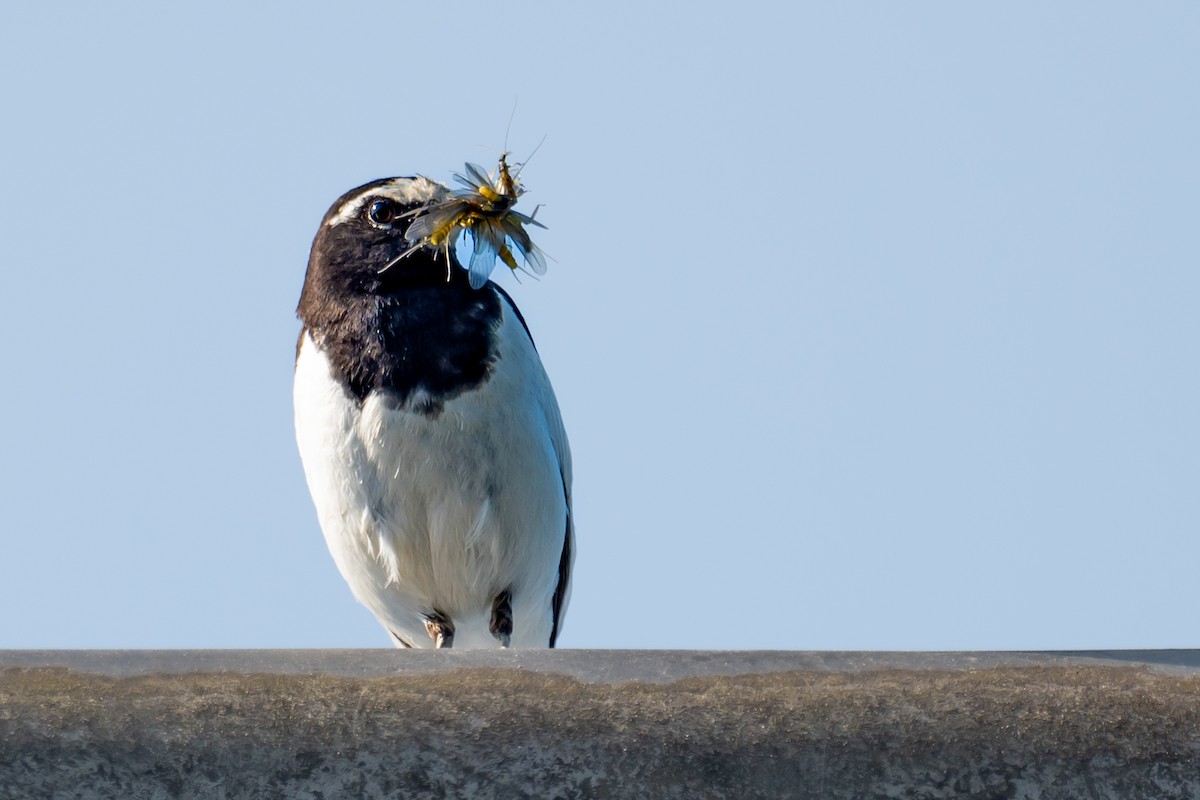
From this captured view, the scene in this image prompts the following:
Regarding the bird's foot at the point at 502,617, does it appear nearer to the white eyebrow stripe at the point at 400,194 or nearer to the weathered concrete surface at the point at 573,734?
the white eyebrow stripe at the point at 400,194

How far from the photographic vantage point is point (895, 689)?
4090 mm

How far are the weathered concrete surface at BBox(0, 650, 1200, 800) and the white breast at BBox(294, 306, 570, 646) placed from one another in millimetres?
3066

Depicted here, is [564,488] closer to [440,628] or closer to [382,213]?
[440,628]

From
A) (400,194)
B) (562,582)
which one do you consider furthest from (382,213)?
(562,582)

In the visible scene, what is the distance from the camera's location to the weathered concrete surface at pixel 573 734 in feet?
12.8

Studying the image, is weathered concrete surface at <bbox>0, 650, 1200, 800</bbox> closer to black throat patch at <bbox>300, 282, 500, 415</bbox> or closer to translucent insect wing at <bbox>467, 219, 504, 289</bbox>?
black throat patch at <bbox>300, 282, 500, 415</bbox>

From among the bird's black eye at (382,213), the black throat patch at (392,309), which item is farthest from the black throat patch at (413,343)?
the bird's black eye at (382,213)

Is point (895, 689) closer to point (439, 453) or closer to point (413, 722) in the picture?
point (413, 722)

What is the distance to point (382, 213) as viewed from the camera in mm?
7777

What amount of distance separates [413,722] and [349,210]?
166 inches

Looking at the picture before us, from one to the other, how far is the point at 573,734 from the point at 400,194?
425 cm

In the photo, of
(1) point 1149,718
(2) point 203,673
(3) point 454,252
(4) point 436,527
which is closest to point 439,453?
(4) point 436,527

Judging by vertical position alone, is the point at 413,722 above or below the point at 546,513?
below

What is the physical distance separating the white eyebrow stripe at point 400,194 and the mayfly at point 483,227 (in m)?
0.22
